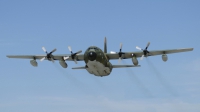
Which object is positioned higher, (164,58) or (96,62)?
(164,58)

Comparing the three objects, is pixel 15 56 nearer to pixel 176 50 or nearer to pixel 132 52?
pixel 132 52

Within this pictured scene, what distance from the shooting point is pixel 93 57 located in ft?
203

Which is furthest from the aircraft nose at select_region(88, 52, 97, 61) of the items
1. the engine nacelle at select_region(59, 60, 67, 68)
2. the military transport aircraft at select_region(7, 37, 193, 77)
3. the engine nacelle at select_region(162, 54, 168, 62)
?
the engine nacelle at select_region(162, 54, 168, 62)

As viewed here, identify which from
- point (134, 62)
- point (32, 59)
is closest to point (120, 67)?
point (134, 62)

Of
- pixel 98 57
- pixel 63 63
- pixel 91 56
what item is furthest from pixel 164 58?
pixel 63 63

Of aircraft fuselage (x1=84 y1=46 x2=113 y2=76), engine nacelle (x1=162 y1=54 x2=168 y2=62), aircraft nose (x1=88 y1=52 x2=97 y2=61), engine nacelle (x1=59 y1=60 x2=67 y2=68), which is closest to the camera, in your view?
aircraft nose (x1=88 y1=52 x2=97 y2=61)

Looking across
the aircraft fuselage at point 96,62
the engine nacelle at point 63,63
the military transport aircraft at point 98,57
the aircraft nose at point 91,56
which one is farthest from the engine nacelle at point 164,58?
the engine nacelle at point 63,63

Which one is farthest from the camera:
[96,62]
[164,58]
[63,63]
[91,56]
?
[63,63]

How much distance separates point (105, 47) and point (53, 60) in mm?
10133

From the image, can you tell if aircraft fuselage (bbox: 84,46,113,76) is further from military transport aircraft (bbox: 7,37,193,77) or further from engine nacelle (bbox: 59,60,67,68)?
engine nacelle (bbox: 59,60,67,68)

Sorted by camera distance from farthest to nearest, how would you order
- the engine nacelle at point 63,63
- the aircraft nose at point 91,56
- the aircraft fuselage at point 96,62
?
1. the engine nacelle at point 63,63
2. the aircraft fuselage at point 96,62
3. the aircraft nose at point 91,56

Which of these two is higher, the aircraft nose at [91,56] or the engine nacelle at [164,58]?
the aircraft nose at [91,56]

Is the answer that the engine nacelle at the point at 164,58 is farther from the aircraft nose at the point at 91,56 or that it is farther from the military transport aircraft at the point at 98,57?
the aircraft nose at the point at 91,56

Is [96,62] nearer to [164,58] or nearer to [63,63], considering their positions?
[63,63]
